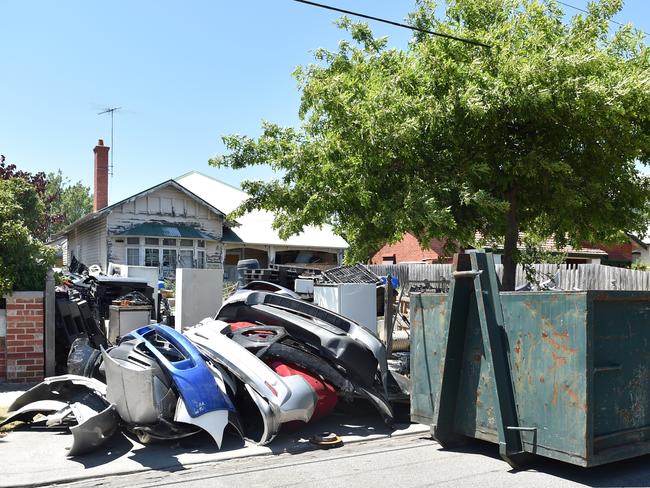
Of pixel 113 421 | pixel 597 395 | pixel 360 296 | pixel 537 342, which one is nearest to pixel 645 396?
pixel 597 395

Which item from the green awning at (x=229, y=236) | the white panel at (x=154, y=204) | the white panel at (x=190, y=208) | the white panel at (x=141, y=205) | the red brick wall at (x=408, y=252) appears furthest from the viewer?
the red brick wall at (x=408, y=252)

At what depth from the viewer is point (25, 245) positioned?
9.27 meters

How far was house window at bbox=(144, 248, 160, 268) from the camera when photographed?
87.5 ft

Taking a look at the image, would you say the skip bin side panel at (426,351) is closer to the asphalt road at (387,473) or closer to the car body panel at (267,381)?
the asphalt road at (387,473)

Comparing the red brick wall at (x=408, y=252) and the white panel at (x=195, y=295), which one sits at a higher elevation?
the red brick wall at (x=408, y=252)

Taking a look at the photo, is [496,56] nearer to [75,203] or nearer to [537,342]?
[537,342]

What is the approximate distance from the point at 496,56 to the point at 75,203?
71.7m

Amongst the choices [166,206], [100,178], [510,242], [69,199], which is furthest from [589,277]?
[69,199]

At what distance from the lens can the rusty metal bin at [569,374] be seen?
5016 mm

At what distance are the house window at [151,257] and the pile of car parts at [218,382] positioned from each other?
62.3 ft

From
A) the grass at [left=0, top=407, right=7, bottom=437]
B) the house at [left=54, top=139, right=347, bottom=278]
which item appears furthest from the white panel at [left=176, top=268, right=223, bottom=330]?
the house at [left=54, top=139, right=347, bottom=278]

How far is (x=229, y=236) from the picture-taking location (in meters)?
28.9

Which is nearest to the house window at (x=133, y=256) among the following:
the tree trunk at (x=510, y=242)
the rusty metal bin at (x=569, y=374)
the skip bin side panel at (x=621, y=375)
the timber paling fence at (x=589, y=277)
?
the timber paling fence at (x=589, y=277)

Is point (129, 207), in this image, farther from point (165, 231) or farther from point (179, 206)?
point (179, 206)
